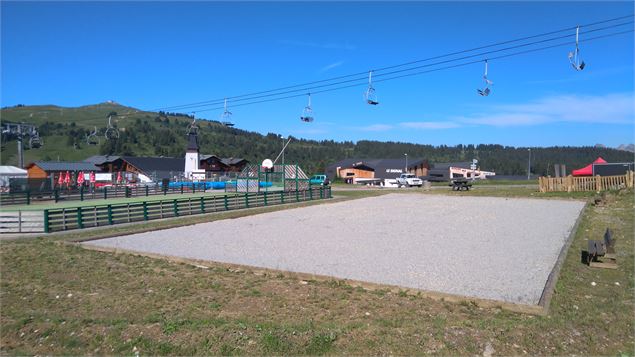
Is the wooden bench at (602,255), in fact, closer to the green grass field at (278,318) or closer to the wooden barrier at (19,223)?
the green grass field at (278,318)

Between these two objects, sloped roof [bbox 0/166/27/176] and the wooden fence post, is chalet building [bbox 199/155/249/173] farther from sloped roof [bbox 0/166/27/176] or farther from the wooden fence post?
the wooden fence post

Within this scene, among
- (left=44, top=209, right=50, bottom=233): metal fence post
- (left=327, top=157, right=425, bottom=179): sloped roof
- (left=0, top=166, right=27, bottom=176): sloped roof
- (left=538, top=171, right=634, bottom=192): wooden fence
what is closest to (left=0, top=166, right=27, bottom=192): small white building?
(left=0, top=166, right=27, bottom=176): sloped roof

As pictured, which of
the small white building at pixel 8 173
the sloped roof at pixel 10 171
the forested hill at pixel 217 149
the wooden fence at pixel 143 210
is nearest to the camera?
the wooden fence at pixel 143 210

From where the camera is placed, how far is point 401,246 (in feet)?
46.7

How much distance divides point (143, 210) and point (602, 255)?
20234 millimetres

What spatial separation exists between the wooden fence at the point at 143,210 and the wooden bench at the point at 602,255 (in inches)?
763

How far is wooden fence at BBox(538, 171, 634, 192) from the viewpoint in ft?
124

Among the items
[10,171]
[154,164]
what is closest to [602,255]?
[10,171]

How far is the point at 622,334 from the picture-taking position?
21.0 feet

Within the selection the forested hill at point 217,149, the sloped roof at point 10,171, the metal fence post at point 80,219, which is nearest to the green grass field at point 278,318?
the metal fence post at point 80,219

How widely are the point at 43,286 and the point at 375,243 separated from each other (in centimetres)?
926

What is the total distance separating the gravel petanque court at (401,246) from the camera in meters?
9.80

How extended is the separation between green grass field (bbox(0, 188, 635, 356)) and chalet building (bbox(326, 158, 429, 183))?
88.1 metres

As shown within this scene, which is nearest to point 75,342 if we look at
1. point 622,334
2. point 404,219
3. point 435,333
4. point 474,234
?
point 435,333
